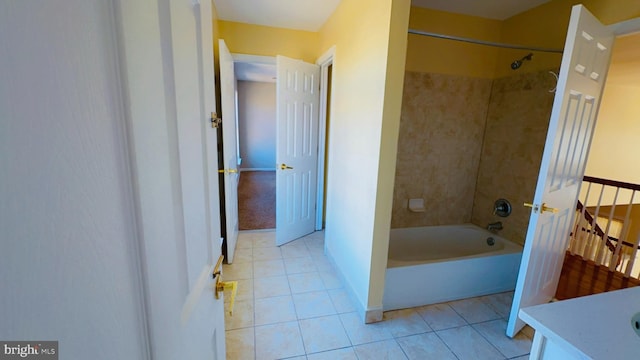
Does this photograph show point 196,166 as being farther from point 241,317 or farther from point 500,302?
point 500,302

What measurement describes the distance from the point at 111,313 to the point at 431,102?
2981mm

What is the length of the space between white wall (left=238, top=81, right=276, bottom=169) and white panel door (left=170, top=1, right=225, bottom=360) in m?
6.79

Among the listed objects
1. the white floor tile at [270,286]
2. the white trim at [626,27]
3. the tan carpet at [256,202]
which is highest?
the white trim at [626,27]

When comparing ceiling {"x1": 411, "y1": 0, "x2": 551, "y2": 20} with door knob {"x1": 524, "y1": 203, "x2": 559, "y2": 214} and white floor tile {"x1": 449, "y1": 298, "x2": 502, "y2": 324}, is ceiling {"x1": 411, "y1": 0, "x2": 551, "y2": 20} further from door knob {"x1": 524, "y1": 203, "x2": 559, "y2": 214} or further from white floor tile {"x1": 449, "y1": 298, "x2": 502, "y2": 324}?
white floor tile {"x1": 449, "y1": 298, "x2": 502, "y2": 324}

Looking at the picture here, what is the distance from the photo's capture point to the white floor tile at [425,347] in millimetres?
1676

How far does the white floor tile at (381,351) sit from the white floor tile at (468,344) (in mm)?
359

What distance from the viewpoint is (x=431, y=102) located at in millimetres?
2766

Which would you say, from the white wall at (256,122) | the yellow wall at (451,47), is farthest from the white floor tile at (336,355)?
the white wall at (256,122)

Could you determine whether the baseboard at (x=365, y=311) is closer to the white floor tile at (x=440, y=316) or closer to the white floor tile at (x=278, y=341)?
the white floor tile at (x=440, y=316)

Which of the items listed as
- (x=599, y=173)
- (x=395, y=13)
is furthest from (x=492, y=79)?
(x=599, y=173)

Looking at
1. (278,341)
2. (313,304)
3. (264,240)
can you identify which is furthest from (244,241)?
(278,341)

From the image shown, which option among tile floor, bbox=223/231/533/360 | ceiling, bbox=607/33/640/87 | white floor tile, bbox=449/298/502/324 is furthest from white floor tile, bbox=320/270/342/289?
ceiling, bbox=607/33/640/87

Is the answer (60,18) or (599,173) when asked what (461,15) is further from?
(599,173)

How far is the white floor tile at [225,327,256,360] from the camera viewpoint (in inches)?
64.1
